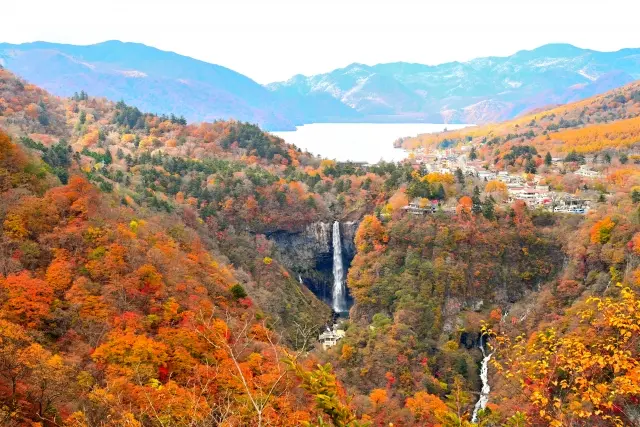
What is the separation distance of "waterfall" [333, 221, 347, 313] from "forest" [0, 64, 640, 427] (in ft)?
6.22

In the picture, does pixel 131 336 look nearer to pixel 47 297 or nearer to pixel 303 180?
A: pixel 47 297

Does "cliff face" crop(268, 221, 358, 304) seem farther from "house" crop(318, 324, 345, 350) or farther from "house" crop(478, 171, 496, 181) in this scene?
"house" crop(478, 171, 496, 181)

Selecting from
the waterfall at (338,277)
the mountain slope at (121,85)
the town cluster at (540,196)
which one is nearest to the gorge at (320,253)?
the waterfall at (338,277)

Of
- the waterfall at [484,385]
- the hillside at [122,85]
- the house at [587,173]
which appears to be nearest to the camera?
the waterfall at [484,385]

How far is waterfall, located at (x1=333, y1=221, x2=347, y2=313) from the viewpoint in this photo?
1608 inches

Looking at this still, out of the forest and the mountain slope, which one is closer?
the forest

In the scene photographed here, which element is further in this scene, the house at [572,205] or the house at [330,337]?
the house at [572,205]

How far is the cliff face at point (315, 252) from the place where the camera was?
4309 centimetres

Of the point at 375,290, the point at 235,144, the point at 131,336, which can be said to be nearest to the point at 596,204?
the point at 375,290

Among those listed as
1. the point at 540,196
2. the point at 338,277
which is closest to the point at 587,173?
the point at 540,196

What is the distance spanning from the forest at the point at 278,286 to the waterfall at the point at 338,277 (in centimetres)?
189

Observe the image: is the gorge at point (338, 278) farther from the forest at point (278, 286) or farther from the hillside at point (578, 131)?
the hillside at point (578, 131)

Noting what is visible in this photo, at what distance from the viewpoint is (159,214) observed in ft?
102

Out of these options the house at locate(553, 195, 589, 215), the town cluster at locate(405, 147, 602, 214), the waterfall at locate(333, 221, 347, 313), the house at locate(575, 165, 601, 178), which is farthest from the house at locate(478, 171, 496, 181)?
the waterfall at locate(333, 221, 347, 313)
